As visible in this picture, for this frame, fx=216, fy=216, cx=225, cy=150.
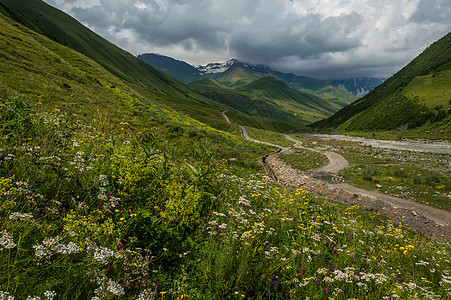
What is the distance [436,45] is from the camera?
166625mm

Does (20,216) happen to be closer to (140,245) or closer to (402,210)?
(140,245)

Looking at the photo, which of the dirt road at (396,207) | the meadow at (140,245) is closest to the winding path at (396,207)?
the dirt road at (396,207)

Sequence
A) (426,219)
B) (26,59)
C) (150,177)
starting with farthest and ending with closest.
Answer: (26,59) < (426,219) < (150,177)

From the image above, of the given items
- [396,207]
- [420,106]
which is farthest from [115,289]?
[420,106]

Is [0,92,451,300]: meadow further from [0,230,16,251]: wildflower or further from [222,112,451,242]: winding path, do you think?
[222,112,451,242]: winding path

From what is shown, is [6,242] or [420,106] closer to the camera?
[6,242]

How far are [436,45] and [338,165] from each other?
20888cm

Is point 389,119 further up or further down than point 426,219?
further up

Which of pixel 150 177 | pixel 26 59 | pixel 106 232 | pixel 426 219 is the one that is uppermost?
pixel 26 59

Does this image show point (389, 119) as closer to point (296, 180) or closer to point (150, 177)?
point (296, 180)

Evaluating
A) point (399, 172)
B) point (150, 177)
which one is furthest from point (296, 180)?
point (150, 177)

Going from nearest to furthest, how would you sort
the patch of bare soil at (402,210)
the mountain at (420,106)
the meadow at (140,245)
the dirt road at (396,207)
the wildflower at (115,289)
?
the wildflower at (115,289) < the meadow at (140,245) < the patch of bare soil at (402,210) < the dirt road at (396,207) < the mountain at (420,106)

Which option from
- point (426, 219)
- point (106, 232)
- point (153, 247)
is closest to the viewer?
point (106, 232)

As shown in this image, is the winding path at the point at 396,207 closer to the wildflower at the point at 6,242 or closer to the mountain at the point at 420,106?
the wildflower at the point at 6,242
